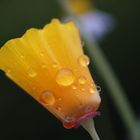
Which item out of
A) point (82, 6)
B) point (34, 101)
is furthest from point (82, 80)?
point (82, 6)

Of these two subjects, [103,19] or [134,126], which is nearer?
[134,126]

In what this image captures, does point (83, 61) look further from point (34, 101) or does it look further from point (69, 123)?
point (34, 101)

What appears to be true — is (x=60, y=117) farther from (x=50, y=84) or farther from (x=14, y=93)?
(x=14, y=93)

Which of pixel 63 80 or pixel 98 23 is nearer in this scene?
pixel 63 80

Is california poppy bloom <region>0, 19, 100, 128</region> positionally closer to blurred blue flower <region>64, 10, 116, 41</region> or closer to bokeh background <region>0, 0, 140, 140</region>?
bokeh background <region>0, 0, 140, 140</region>

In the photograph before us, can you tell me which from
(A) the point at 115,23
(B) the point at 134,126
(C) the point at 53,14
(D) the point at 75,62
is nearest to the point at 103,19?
(A) the point at 115,23

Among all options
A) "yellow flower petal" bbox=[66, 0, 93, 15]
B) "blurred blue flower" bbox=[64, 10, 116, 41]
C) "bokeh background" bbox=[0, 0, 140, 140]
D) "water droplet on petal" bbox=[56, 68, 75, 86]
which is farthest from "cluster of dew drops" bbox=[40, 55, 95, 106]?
"yellow flower petal" bbox=[66, 0, 93, 15]
